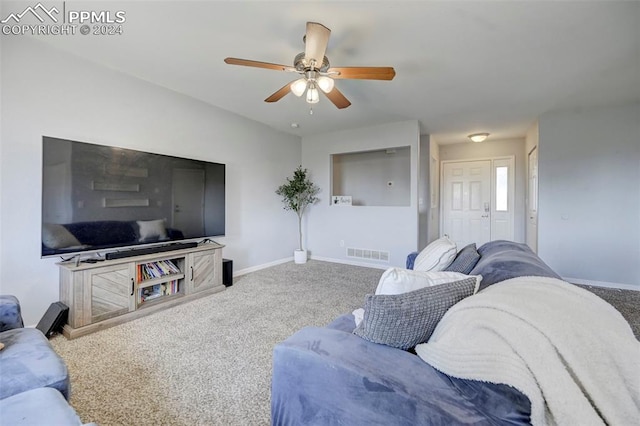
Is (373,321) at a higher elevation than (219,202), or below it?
below

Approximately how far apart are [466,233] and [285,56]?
17.8 feet

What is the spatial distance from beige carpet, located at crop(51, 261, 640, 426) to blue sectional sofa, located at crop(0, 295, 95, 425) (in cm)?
45

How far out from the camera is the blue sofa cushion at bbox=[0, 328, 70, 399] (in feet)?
3.69

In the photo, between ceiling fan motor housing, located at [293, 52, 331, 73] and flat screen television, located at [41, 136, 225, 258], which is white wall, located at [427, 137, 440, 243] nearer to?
ceiling fan motor housing, located at [293, 52, 331, 73]

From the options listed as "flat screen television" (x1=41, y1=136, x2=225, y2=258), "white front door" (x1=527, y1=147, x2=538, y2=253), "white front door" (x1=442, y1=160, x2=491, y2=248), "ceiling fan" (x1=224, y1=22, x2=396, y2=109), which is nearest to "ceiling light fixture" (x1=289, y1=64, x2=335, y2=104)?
"ceiling fan" (x1=224, y1=22, x2=396, y2=109)

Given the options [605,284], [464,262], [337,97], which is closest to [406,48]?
[337,97]

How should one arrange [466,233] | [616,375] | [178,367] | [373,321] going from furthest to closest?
[466,233] < [178,367] < [373,321] < [616,375]

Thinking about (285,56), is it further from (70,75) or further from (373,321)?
(373,321)

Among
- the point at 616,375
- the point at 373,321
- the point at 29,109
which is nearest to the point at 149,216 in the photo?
the point at 29,109

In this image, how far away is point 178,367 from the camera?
1899 millimetres

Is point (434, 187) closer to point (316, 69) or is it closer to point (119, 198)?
point (316, 69)

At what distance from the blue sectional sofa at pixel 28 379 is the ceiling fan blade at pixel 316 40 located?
7.37ft

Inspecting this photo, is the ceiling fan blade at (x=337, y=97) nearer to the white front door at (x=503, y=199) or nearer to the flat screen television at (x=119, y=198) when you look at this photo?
the flat screen television at (x=119, y=198)

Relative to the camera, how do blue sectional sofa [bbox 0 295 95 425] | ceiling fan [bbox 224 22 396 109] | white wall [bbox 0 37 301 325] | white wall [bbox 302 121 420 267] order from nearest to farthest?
1. blue sectional sofa [bbox 0 295 95 425]
2. ceiling fan [bbox 224 22 396 109]
3. white wall [bbox 0 37 301 325]
4. white wall [bbox 302 121 420 267]
